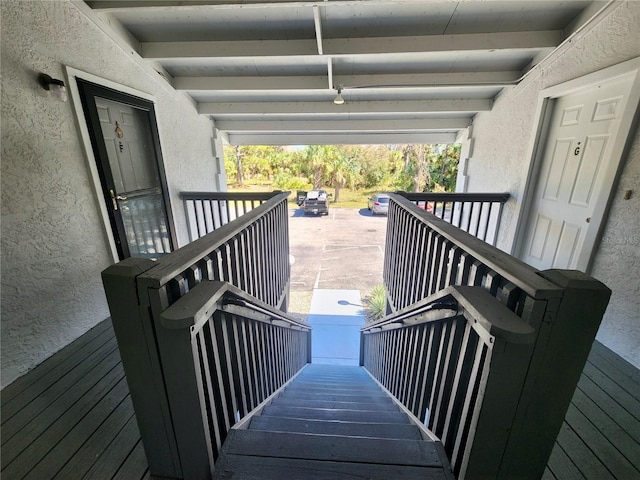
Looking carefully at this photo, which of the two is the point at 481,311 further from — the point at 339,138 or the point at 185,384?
the point at 339,138

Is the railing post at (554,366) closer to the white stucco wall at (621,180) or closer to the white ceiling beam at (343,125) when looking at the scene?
the white stucco wall at (621,180)

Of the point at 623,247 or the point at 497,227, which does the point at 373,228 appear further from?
the point at 623,247

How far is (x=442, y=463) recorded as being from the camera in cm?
98

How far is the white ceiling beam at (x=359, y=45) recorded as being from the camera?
2453 millimetres

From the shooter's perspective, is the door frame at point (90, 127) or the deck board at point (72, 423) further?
the door frame at point (90, 127)

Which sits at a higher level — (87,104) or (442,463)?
(87,104)

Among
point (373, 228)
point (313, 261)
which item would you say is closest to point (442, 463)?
point (313, 261)

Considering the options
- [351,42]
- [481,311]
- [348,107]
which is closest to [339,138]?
[348,107]

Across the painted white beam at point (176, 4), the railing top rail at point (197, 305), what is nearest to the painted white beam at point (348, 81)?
the painted white beam at point (176, 4)

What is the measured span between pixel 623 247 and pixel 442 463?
2076mm

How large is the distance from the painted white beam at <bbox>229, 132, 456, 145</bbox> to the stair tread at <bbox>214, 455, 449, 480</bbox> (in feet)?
16.1

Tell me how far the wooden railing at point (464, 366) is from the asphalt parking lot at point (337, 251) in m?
4.94

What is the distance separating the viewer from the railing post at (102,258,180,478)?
76cm

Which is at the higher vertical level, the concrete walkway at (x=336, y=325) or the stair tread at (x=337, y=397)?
the stair tread at (x=337, y=397)
